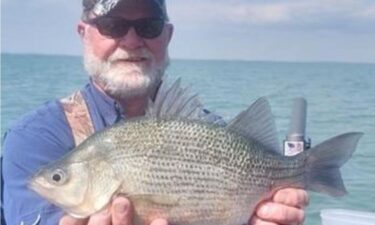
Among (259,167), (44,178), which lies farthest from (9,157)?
(259,167)

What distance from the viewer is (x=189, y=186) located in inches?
92.7

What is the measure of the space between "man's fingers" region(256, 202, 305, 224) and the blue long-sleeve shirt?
0.66 meters

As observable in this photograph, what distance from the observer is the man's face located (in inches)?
121

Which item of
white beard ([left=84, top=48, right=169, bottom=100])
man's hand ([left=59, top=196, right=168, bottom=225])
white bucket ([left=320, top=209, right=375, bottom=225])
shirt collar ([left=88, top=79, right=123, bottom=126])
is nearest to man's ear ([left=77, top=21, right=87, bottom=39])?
white beard ([left=84, top=48, right=169, bottom=100])

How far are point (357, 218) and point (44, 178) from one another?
2.13 metres

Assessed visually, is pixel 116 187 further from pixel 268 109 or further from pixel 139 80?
pixel 139 80

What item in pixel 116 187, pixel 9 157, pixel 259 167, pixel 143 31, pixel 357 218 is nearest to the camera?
pixel 116 187

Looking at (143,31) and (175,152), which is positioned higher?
(143,31)

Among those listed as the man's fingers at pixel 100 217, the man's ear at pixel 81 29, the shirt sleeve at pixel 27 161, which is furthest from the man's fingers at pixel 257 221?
the man's ear at pixel 81 29

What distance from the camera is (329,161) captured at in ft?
8.36

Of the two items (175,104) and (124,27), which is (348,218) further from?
(175,104)

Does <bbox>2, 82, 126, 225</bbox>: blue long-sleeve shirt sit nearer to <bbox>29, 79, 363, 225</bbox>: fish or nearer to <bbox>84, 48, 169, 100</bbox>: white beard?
<bbox>84, 48, 169, 100</bbox>: white beard

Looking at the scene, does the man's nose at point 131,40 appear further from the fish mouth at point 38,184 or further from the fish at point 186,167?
the fish mouth at point 38,184

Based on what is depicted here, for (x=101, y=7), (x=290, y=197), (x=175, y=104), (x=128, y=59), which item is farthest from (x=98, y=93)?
(x=290, y=197)
